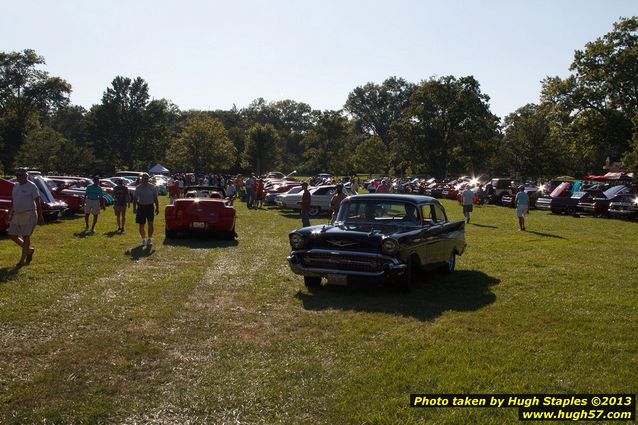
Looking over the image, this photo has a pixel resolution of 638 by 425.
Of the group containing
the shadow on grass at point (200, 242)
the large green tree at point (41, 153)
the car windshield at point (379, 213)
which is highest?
the large green tree at point (41, 153)

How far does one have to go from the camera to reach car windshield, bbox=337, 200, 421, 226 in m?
10.4

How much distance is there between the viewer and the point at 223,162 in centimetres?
7269

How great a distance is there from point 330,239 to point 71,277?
4248 mm

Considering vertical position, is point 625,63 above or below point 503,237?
above

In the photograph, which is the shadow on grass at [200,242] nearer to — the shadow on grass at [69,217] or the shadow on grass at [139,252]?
the shadow on grass at [139,252]

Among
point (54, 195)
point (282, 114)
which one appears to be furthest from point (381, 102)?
point (54, 195)

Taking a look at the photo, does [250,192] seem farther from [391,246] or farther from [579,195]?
[391,246]

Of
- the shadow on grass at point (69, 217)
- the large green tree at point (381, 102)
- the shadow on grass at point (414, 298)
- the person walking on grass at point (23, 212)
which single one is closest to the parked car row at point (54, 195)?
the shadow on grass at point (69, 217)

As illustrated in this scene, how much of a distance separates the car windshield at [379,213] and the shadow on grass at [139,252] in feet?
15.2

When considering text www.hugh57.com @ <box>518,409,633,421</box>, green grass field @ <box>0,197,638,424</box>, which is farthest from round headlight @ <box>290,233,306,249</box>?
text www.hugh57.com @ <box>518,409,633,421</box>

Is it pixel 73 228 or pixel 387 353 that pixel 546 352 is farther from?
pixel 73 228

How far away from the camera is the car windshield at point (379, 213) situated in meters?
10.4

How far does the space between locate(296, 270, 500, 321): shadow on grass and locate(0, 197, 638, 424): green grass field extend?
0.04 m

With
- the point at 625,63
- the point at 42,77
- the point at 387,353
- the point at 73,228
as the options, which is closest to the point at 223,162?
the point at 42,77
